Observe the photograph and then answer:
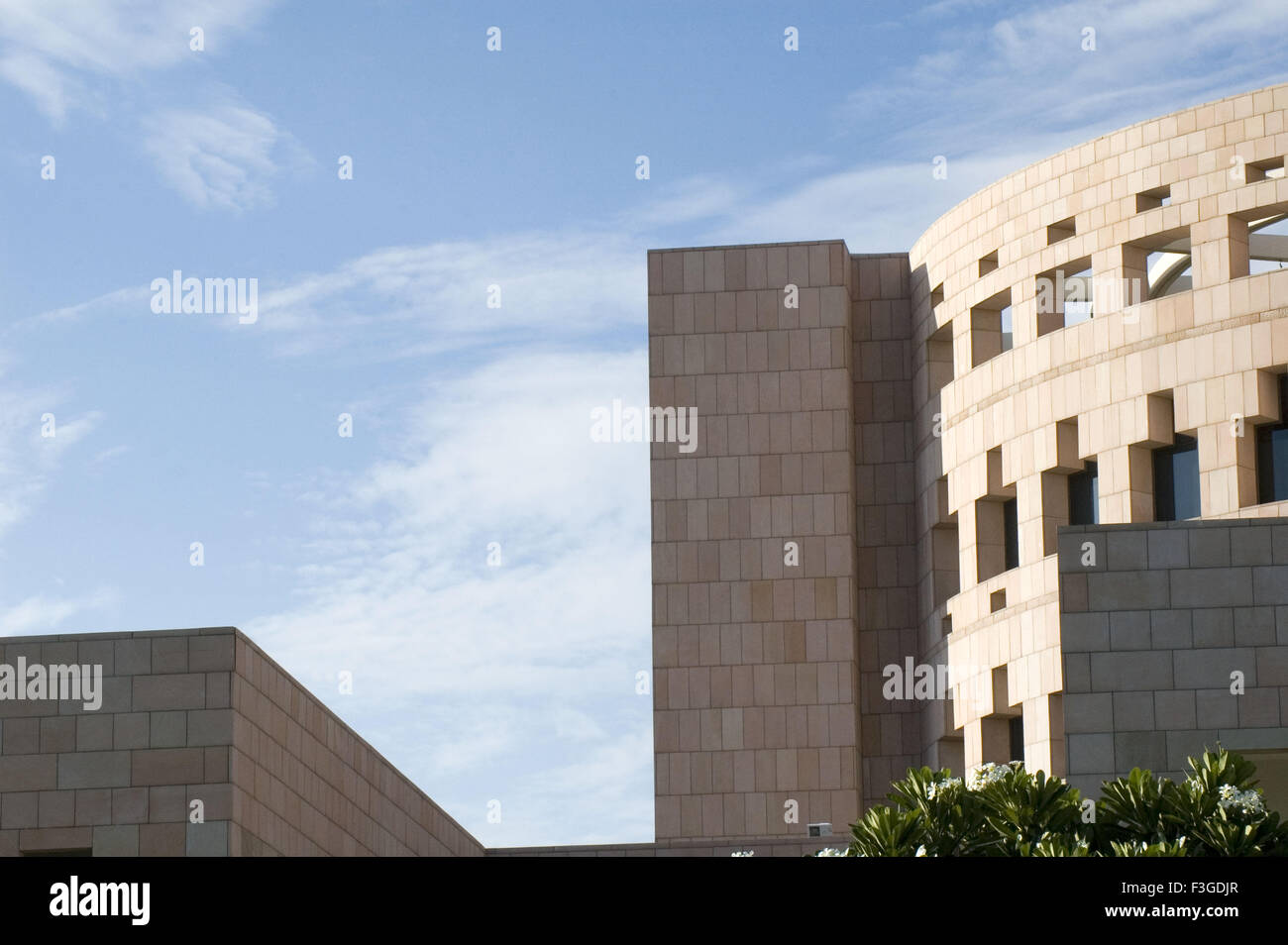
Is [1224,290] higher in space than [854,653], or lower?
higher

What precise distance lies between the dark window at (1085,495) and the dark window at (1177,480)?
1442mm

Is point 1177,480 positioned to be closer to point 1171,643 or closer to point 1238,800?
point 1171,643

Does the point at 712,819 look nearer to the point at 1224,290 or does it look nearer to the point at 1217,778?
the point at 1224,290

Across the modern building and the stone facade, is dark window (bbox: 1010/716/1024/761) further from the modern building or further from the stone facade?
the stone facade

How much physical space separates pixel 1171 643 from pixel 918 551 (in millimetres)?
21353

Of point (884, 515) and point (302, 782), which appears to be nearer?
point (302, 782)

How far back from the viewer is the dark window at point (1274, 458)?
41.4 meters

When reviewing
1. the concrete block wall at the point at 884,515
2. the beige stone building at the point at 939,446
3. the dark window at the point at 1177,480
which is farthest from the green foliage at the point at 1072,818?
the concrete block wall at the point at 884,515

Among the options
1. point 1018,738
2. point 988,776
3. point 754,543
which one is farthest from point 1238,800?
point 754,543

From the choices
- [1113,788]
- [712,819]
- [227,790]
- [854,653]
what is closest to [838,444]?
[854,653]

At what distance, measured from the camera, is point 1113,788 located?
Result: 24.1 m

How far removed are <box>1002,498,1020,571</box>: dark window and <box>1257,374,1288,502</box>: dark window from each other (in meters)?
6.59

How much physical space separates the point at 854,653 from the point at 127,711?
23.8 metres

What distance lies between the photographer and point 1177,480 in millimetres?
43219
